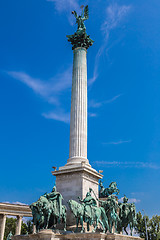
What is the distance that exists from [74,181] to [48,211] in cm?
477

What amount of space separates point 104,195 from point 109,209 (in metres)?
17.7

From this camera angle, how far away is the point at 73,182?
2647 centimetres

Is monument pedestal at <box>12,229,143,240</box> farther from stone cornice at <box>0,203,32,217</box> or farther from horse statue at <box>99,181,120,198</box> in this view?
stone cornice at <box>0,203,32,217</box>

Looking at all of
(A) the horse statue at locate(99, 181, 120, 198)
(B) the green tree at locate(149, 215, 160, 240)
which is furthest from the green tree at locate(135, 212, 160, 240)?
(A) the horse statue at locate(99, 181, 120, 198)

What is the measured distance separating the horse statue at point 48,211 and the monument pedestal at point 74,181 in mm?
2125

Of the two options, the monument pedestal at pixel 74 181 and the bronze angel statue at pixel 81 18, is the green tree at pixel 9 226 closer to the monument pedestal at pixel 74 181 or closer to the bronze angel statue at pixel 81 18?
the monument pedestal at pixel 74 181

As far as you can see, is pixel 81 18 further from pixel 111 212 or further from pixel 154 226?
pixel 154 226

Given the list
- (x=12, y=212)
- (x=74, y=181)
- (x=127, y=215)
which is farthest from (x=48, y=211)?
(x=12, y=212)

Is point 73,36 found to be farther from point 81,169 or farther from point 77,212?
point 77,212

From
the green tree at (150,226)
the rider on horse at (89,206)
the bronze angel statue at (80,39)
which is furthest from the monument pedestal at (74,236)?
the green tree at (150,226)

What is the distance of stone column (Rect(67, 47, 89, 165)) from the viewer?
96.2ft

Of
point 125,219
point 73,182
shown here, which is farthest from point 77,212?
point 125,219

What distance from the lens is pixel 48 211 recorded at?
2255 cm

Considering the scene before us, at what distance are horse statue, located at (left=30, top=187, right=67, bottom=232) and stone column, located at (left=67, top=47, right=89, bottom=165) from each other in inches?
206
